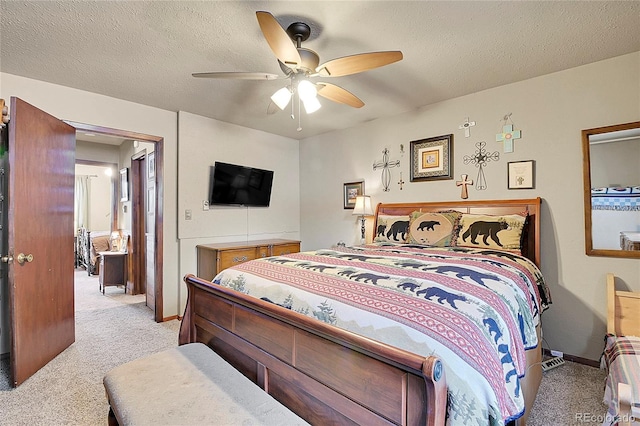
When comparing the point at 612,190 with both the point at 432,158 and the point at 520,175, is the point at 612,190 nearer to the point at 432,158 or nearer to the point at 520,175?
the point at 520,175

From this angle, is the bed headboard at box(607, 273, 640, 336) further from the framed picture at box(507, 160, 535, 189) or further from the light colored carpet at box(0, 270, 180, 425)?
the light colored carpet at box(0, 270, 180, 425)

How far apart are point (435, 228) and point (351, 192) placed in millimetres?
1554

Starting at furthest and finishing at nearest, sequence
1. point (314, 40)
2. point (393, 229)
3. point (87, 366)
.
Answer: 1. point (393, 229)
2. point (87, 366)
3. point (314, 40)

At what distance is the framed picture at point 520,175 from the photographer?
2.82 m

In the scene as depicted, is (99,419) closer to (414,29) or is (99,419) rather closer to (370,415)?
(370,415)

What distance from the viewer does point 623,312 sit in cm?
225

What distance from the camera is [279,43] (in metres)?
1.71

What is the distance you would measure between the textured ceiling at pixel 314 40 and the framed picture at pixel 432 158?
0.54 m

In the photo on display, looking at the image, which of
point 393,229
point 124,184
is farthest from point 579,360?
point 124,184

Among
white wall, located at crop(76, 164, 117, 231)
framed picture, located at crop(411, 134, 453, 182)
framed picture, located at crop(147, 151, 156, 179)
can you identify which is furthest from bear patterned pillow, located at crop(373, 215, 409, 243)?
white wall, located at crop(76, 164, 117, 231)

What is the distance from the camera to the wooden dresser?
3469 millimetres

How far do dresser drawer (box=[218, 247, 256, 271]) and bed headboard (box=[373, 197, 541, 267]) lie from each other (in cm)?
193

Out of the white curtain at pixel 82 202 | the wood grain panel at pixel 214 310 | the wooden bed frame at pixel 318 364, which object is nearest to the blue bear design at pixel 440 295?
the wooden bed frame at pixel 318 364

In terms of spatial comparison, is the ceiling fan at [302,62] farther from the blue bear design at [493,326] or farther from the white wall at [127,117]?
the white wall at [127,117]
